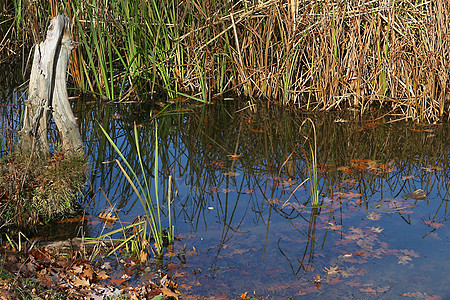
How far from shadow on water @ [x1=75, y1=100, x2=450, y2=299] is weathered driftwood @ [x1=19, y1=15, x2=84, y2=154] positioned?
0.61 meters

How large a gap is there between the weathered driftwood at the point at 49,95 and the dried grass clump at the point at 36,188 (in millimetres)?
189

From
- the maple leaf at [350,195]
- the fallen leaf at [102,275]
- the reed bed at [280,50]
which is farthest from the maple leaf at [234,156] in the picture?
the fallen leaf at [102,275]

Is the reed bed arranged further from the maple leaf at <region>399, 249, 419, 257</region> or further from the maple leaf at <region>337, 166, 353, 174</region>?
the maple leaf at <region>399, 249, 419, 257</region>

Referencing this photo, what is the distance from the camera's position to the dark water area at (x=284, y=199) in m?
3.62

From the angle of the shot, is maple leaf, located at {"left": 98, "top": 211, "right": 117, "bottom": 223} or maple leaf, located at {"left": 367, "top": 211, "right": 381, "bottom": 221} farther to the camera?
maple leaf, located at {"left": 367, "top": 211, "right": 381, "bottom": 221}

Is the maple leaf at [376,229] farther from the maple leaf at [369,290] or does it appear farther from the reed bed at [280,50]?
the reed bed at [280,50]

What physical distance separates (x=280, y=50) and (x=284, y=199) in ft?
10.8

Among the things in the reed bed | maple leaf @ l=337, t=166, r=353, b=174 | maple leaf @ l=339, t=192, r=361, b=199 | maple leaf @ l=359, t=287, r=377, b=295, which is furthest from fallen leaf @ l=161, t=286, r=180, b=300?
the reed bed

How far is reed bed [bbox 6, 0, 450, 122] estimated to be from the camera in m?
6.86

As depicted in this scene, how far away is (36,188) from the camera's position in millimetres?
4191

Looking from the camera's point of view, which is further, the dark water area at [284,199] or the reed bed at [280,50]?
the reed bed at [280,50]

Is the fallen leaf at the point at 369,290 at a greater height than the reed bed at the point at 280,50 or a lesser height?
lesser

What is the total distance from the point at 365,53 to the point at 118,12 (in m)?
3.26

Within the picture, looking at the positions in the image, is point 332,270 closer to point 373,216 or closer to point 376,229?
point 376,229
